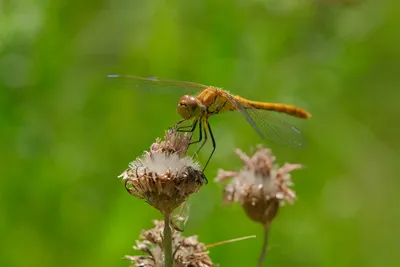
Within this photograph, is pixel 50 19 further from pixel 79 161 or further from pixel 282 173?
pixel 282 173

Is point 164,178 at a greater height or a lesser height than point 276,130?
lesser

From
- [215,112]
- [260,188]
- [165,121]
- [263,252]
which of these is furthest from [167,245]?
[165,121]

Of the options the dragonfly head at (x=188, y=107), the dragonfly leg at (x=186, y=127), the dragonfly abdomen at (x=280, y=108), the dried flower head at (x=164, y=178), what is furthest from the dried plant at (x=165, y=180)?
the dragonfly abdomen at (x=280, y=108)

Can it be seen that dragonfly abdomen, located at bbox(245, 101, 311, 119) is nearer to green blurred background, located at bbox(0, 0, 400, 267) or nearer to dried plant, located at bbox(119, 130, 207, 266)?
green blurred background, located at bbox(0, 0, 400, 267)

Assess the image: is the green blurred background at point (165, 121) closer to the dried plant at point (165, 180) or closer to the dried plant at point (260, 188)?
the dried plant at point (260, 188)

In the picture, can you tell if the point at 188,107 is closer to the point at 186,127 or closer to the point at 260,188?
the point at 186,127

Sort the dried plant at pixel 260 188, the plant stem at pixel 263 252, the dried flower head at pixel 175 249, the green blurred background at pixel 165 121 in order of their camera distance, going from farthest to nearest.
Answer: the green blurred background at pixel 165 121 < the dried plant at pixel 260 188 < the plant stem at pixel 263 252 < the dried flower head at pixel 175 249

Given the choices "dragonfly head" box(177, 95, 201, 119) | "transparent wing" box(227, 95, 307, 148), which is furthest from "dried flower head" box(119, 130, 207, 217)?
"transparent wing" box(227, 95, 307, 148)

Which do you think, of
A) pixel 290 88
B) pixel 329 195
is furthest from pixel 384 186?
pixel 290 88
